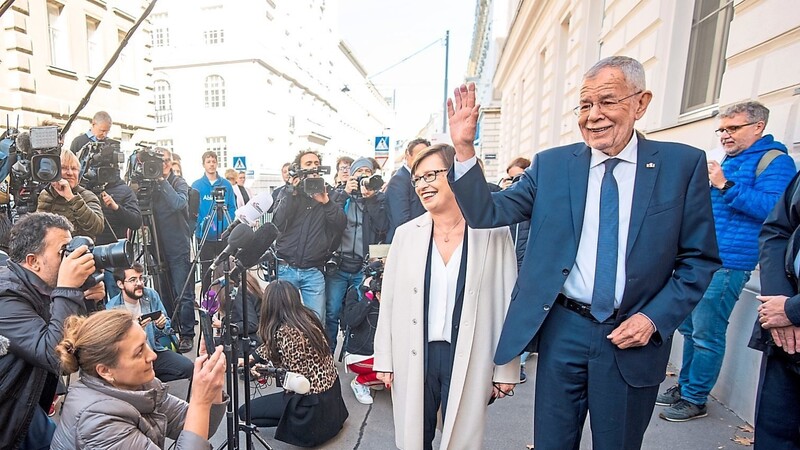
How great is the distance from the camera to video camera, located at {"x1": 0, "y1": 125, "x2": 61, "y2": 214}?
2939mm

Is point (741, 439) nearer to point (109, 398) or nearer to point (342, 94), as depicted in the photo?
point (109, 398)

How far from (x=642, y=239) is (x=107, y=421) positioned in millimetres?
2074

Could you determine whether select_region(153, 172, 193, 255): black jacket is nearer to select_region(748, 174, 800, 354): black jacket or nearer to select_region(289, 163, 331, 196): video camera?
select_region(289, 163, 331, 196): video camera

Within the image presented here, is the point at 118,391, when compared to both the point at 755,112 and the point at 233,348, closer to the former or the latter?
the point at 233,348

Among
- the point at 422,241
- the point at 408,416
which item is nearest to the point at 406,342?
the point at 408,416

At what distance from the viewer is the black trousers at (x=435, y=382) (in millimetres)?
1991

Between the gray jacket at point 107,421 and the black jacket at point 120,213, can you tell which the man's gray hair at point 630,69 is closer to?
the gray jacket at point 107,421

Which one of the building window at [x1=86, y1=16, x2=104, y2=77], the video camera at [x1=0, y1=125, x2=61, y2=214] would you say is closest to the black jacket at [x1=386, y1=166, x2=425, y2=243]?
the video camera at [x1=0, y1=125, x2=61, y2=214]

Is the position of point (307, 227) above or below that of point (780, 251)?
below

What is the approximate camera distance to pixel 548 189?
1.70m

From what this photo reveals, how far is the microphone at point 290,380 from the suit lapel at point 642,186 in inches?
56.0

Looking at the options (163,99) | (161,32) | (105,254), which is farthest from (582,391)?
(161,32)

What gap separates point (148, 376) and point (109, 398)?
20cm

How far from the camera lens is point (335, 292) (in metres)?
4.19
